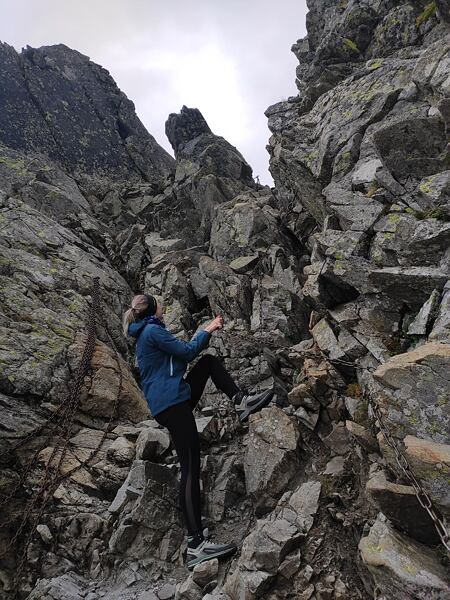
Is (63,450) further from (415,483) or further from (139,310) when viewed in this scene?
→ (415,483)

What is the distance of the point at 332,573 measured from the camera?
6293 millimetres

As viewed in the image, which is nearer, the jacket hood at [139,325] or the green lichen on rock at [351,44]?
the jacket hood at [139,325]

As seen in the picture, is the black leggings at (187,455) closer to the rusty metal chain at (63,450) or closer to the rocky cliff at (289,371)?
the rocky cliff at (289,371)

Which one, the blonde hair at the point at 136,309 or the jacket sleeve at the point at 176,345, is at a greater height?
the blonde hair at the point at 136,309

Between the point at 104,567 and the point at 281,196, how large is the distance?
18.2m

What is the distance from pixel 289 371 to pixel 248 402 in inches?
192

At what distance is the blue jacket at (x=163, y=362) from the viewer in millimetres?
7781

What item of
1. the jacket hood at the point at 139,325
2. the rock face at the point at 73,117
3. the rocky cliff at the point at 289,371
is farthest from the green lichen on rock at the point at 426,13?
the rock face at the point at 73,117

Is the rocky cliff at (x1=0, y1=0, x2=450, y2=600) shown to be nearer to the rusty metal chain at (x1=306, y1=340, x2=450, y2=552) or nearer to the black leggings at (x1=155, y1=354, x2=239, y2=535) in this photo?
the rusty metal chain at (x1=306, y1=340, x2=450, y2=552)

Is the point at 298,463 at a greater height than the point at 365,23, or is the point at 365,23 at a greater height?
the point at 365,23

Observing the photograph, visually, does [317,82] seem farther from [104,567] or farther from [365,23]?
[104,567]

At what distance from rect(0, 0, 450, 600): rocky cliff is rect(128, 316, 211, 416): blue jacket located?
2.26 meters

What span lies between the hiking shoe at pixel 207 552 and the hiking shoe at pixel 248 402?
2.32 metres

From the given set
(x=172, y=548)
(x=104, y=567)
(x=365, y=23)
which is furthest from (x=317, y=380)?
(x=365, y=23)
